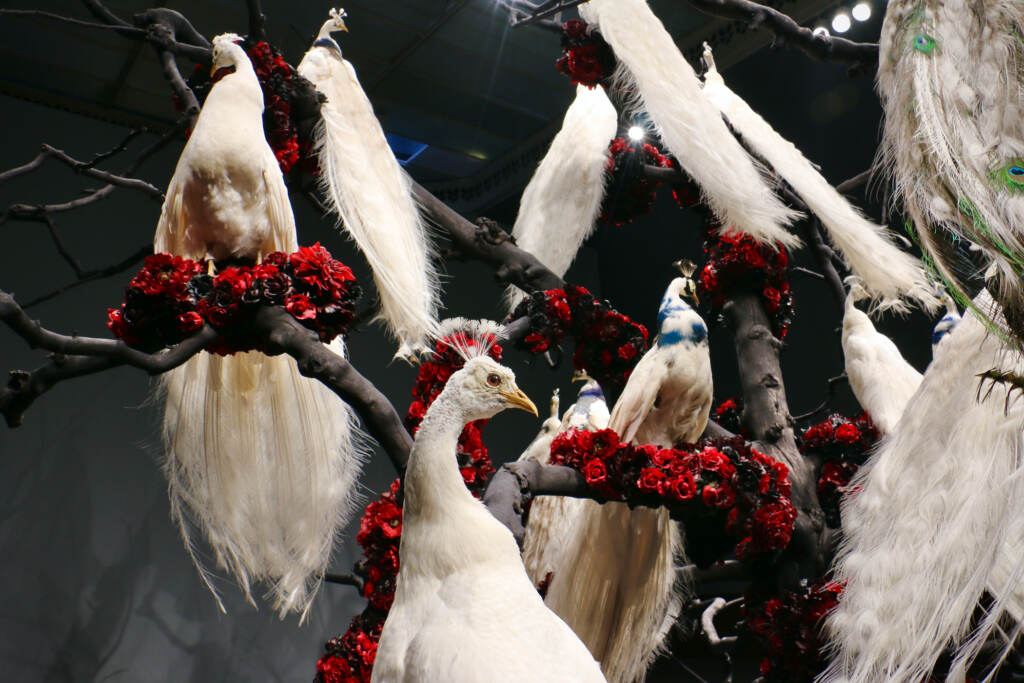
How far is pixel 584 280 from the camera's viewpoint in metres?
3.19

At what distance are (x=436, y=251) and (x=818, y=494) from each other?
0.86 meters

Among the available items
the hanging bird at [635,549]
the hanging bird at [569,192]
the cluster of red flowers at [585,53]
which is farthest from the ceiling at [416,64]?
the hanging bird at [635,549]

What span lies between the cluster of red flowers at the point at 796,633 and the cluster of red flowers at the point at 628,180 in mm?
886

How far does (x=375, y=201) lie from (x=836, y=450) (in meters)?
0.98

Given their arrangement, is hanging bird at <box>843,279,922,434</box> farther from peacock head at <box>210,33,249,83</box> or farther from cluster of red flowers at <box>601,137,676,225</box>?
peacock head at <box>210,33,249,83</box>

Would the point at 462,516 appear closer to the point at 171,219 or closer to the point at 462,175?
the point at 171,219

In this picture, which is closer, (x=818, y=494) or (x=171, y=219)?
(x=171, y=219)

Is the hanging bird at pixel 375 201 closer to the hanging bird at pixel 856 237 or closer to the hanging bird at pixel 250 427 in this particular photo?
the hanging bird at pixel 250 427

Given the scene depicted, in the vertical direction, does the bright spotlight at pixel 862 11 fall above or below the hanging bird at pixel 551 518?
above

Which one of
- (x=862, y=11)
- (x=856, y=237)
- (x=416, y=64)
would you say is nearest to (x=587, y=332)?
(x=856, y=237)

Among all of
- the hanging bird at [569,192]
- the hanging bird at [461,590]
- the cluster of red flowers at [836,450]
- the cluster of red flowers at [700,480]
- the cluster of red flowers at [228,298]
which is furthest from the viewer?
the hanging bird at [569,192]

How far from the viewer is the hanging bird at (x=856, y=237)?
4.66 feet

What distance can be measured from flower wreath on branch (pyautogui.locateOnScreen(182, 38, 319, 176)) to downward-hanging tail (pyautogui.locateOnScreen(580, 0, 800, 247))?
62cm

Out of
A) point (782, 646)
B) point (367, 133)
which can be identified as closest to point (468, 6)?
point (367, 133)
